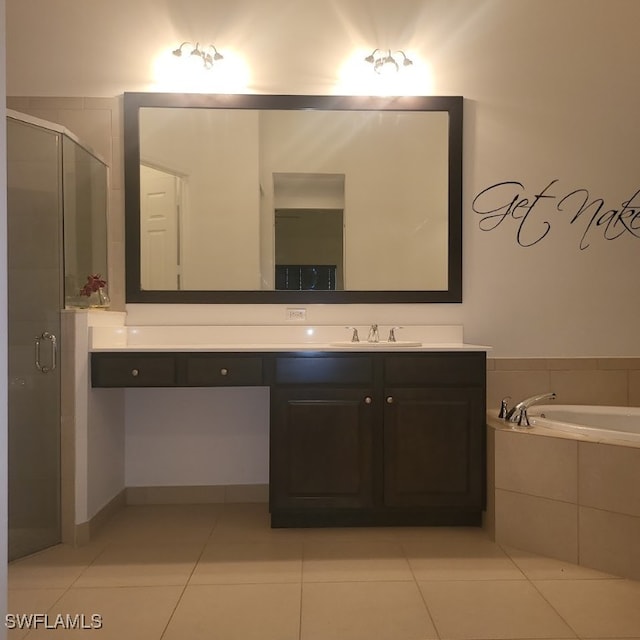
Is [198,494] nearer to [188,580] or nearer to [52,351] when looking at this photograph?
[188,580]

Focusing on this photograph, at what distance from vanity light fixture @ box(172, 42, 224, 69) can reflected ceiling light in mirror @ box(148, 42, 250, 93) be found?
10 millimetres

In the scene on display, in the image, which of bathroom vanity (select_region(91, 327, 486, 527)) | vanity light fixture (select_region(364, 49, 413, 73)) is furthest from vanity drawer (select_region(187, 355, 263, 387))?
vanity light fixture (select_region(364, 49, 413, 73))

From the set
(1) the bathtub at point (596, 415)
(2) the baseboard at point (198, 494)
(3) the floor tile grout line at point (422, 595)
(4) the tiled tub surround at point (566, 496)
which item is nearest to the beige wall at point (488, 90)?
(1) the bathtub at point (596, 415)

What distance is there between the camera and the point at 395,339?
8.76ft

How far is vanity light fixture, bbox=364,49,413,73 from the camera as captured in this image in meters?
2.67

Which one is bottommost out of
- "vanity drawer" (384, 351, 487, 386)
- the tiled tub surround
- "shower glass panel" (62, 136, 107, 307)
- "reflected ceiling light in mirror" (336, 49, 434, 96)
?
the tiled tub surround

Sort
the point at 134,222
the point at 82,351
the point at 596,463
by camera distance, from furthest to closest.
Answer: the point at 134,222 < the point at 82,351 < the point at 596,463

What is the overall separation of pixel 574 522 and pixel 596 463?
25 cm

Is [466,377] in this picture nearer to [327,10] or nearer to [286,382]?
[286,382]

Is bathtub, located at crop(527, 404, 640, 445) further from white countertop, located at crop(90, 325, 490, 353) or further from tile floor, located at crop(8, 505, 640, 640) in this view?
tile floor, located at crop(8, 505, 640, 640)

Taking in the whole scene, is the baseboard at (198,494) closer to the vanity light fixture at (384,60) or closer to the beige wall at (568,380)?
the beige wall at (568,380)

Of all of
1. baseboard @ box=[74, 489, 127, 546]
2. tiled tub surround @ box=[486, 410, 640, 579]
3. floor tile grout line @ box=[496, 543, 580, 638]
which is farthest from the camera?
baseboard @ box=[74, 489, 127, 546]

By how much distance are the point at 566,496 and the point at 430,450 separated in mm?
554

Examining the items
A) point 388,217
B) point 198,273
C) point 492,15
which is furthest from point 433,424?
point 492,15
